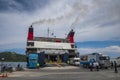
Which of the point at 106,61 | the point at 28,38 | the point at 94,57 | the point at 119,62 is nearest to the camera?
the point at 106,61

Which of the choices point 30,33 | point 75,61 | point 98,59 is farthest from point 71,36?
point 98,59

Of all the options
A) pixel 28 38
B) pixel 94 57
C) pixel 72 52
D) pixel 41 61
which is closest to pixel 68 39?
pixel 72 52

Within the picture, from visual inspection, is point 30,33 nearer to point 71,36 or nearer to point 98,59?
point 71,36

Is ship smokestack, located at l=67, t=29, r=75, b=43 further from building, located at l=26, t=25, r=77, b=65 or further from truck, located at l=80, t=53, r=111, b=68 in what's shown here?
truck, located at l=80, t=53, r=111, b=68

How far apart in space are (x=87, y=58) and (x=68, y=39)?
23869 millimetres

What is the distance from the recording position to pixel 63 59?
73.2 m

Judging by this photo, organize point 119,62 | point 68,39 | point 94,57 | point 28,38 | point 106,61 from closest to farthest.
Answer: point 106,61, point 94,57, point 119,62, point 28,38, point 68,39

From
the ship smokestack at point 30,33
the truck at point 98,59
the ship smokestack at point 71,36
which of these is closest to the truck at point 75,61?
the truck at point 98,59

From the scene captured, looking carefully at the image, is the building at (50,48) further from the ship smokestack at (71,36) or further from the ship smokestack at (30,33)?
the ship smokestack at (71,36)

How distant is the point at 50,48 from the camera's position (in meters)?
72.6

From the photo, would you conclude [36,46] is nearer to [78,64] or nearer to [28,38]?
[28,38]

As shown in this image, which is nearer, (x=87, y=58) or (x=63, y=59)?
(x=87, y=58)

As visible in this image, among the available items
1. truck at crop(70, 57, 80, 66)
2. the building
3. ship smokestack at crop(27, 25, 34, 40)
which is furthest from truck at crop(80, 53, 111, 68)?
ship smokestack at crop(27, 25, 34, 40)

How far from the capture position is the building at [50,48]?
70.6 m
